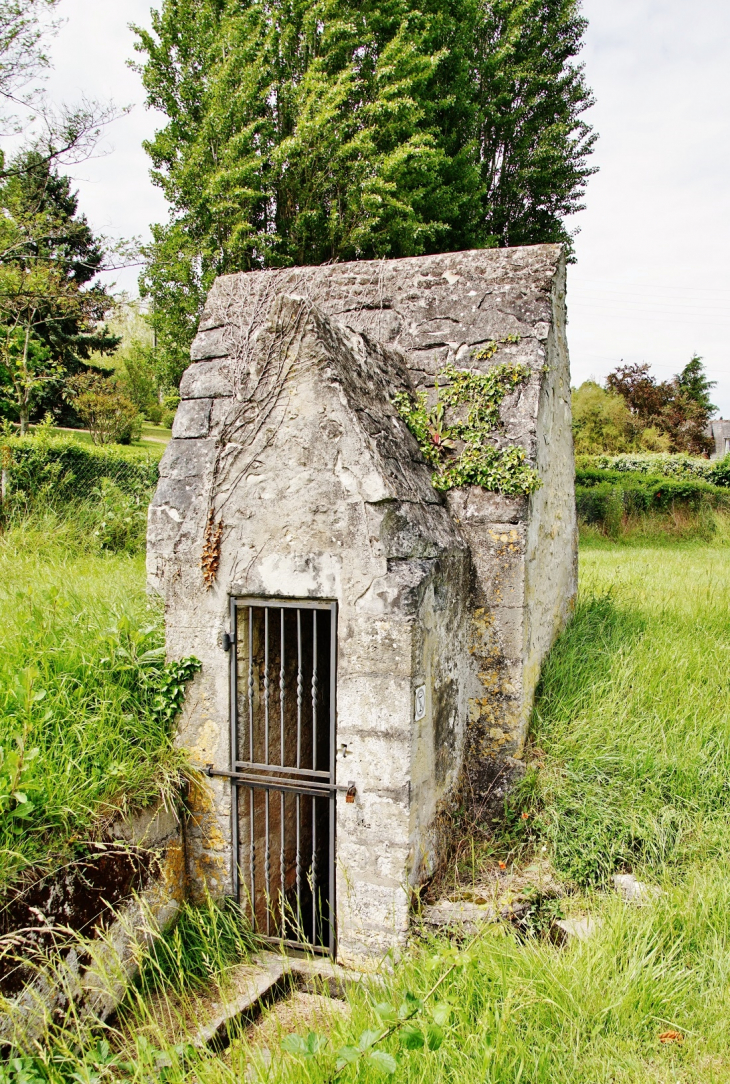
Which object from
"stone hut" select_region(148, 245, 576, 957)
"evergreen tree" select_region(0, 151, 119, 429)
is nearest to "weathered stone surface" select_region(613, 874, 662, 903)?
"stone hut" select_region(148, 245, 576, 957)

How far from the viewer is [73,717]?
3656mm

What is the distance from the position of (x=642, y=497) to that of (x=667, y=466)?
6481 mm

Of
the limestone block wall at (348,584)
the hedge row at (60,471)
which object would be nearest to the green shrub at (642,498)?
the hedge row at (60,471)

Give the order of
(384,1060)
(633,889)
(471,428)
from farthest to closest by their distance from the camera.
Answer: (471,428) < (633,889) < (384,1060)

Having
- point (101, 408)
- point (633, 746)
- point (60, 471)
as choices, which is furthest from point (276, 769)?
point (101, 408)

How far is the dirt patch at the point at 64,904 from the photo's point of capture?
9.18 feet

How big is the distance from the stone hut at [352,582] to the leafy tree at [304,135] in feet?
32.1

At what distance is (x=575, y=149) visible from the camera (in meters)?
18.3

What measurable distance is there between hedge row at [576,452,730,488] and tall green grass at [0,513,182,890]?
17.7 m

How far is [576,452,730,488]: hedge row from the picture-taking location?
66.6 ft

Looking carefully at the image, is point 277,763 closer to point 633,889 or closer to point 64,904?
point 64,904

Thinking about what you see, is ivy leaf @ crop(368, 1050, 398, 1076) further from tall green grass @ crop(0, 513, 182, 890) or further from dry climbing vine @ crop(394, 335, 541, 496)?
dry climbing vine @ crop(394, 335, 541, 496)

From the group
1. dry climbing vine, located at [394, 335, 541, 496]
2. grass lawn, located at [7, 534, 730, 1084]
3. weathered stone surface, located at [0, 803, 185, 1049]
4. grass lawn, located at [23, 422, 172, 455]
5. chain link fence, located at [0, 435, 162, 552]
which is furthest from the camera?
grass lawn, located at [23, 422, 172, 455]

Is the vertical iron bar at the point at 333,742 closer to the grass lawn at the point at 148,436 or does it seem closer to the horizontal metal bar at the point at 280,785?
the horizontal metal bar at the point at 280,785
